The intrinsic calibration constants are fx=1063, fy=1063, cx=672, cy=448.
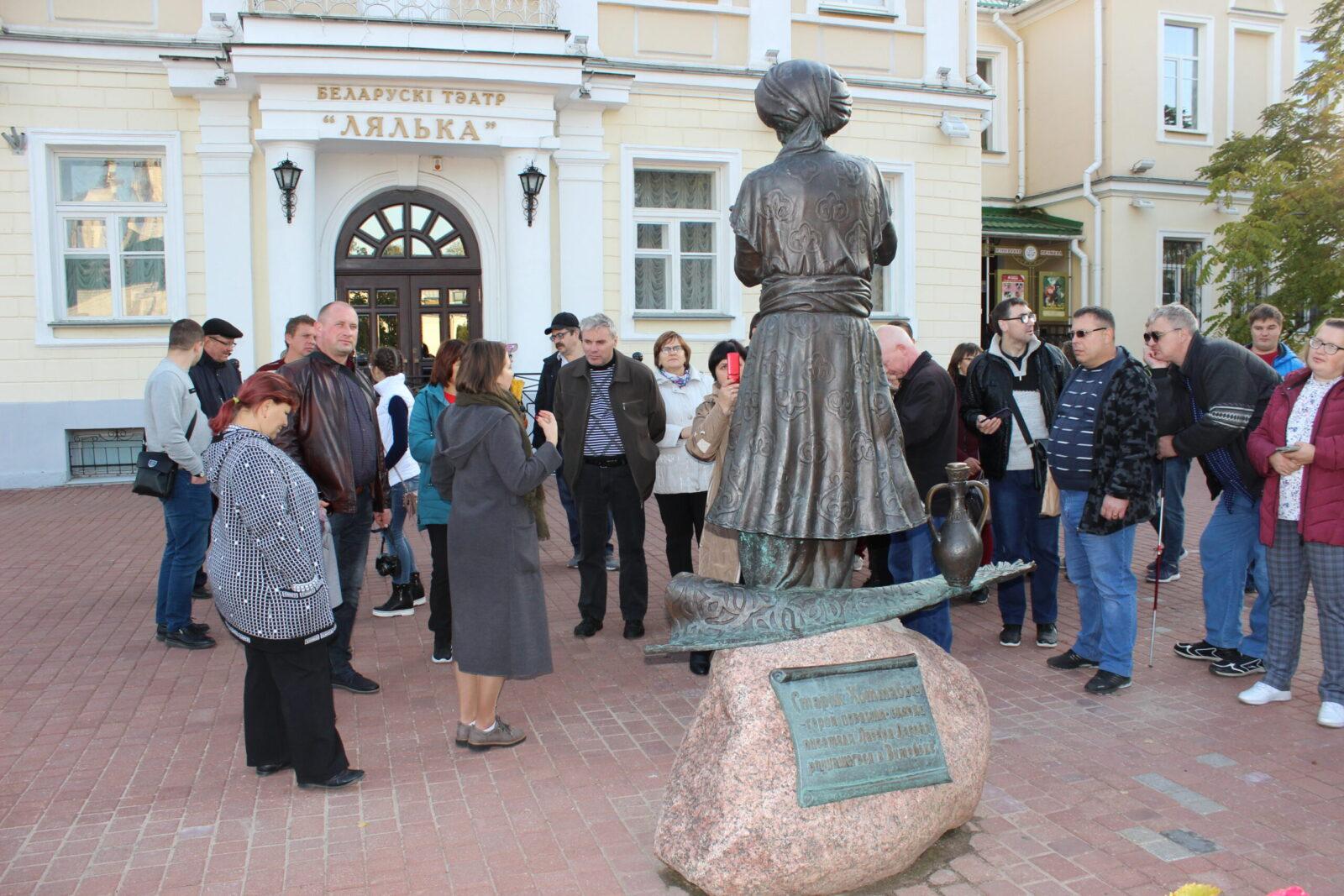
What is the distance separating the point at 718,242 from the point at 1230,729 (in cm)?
1109

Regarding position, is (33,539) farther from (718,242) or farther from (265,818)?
(718,242)

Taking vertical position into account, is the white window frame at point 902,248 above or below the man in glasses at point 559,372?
above

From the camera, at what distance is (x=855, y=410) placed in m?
3.59

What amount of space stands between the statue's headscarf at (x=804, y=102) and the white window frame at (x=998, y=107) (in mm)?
19146

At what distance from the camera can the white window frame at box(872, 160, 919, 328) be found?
15305 mm

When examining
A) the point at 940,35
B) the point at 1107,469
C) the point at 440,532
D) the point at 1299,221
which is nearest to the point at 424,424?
the point at 440,532

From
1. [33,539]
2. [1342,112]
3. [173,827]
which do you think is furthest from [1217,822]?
[1342,112]

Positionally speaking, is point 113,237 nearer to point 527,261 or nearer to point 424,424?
point 527,261

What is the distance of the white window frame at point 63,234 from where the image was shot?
40.8 feet

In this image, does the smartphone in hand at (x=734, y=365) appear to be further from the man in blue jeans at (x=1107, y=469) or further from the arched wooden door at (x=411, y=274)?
the arched wooden door at (x=411, y=274)

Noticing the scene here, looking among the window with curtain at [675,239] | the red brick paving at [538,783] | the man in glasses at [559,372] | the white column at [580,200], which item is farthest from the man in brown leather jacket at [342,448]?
the window with curtain at [675,239]

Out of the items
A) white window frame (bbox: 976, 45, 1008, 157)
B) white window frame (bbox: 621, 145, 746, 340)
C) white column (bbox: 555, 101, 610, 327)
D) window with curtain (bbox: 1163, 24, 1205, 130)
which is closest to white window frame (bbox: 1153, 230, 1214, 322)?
window with curtain (bbox: 1163, 24, 1205, 130)

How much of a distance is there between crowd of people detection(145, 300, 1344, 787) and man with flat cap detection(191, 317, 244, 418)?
0.02 meters

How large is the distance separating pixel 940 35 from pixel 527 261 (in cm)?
704
